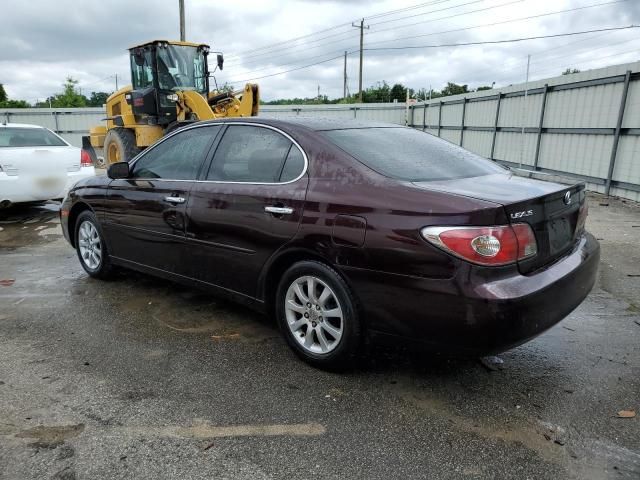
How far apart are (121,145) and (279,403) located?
10.7m

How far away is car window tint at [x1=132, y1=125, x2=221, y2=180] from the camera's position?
157 inches

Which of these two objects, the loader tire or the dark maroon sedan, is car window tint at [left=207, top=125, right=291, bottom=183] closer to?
the dark maroon sedan

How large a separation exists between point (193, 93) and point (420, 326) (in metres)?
9.85

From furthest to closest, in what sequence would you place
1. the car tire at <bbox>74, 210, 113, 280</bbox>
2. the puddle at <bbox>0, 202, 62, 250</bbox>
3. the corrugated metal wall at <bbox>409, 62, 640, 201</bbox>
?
the corrugated metal wall at <bbox>409, 62, 640, 201</bbox> < the puddle at <bbox>0, 202, 62, 250</bbox> < the car tire at <bbox>74, 210, 113, 280</bbox>

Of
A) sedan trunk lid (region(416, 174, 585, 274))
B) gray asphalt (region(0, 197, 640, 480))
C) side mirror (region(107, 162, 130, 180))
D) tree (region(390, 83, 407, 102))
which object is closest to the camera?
gray asphalt (region(0, 197, 640, 480))

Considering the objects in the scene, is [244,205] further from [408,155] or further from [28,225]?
[28,225]

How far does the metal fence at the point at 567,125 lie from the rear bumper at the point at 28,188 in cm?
409

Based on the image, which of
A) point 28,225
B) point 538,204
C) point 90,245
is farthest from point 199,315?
point 28,225

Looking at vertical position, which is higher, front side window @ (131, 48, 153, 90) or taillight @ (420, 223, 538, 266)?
front side window @ (131, 48, 153, 90)

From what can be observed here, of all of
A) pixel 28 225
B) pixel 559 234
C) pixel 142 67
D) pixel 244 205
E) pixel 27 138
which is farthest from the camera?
pixel 142 67

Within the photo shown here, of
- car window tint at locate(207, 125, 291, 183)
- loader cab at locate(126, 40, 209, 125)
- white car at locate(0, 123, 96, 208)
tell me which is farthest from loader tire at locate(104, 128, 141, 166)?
car window tint at locate(207, 125, 291, 183)

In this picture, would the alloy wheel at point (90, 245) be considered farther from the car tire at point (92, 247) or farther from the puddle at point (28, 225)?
the puddle at point (28, 225)

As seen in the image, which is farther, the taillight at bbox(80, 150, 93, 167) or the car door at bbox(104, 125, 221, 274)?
the taillight at bbox(80, 150, 93, 167)

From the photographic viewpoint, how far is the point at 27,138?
841cm
